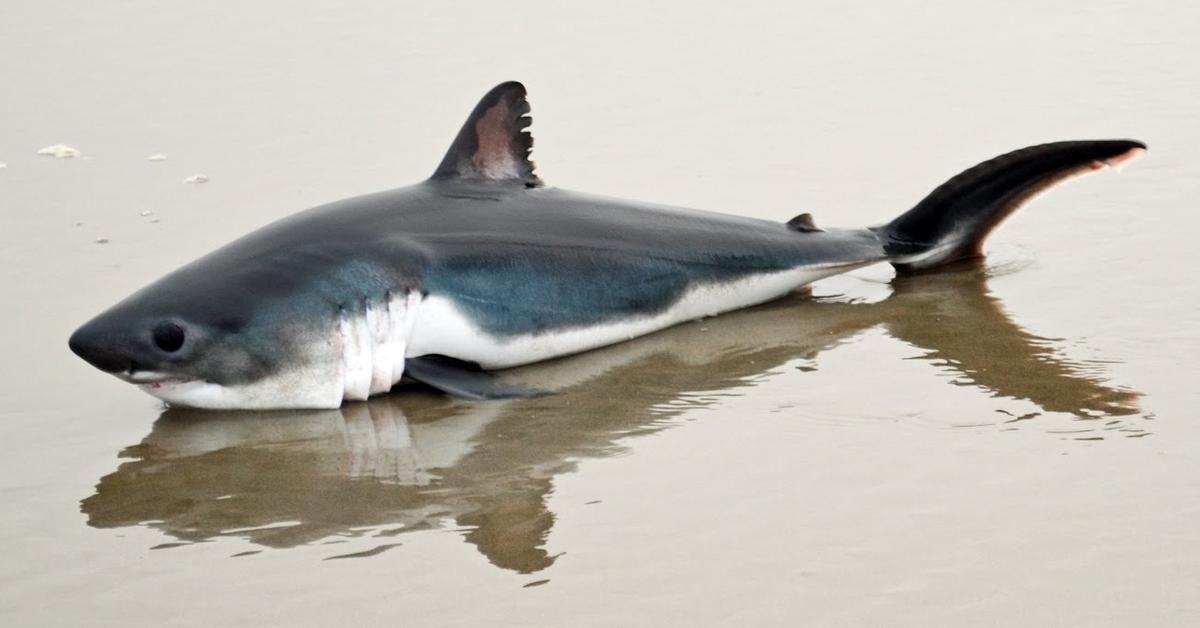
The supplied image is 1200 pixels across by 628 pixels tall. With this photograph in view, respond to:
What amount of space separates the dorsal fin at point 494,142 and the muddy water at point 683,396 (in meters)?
0.91

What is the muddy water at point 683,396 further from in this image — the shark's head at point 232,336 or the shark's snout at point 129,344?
the shark's snout at point 129,344

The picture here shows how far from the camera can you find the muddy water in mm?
4930

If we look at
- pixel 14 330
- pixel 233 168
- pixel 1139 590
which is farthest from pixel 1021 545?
pixel 233 168

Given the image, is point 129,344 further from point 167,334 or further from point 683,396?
point 683,396

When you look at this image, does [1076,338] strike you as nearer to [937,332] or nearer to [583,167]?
[937,332]

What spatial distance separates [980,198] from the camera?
790 centimetres

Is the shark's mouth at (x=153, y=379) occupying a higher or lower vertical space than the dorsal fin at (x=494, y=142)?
lower

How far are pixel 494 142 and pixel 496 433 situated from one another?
159cm

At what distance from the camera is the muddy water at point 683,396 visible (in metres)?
4.93

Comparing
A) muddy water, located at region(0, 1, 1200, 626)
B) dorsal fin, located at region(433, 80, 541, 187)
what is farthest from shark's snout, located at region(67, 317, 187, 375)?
dorsal fin, located at region(433, 80, 541, 187)

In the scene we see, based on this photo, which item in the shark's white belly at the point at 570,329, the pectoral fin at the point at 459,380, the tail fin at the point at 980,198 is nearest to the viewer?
the pectoral fin at the point at 459,380

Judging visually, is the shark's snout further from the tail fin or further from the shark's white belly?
the tail fin

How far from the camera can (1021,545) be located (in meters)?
5.01

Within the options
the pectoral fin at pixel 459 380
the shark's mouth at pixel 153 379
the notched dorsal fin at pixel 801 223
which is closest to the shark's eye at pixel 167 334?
the shark's mouth at pixel 153 379
